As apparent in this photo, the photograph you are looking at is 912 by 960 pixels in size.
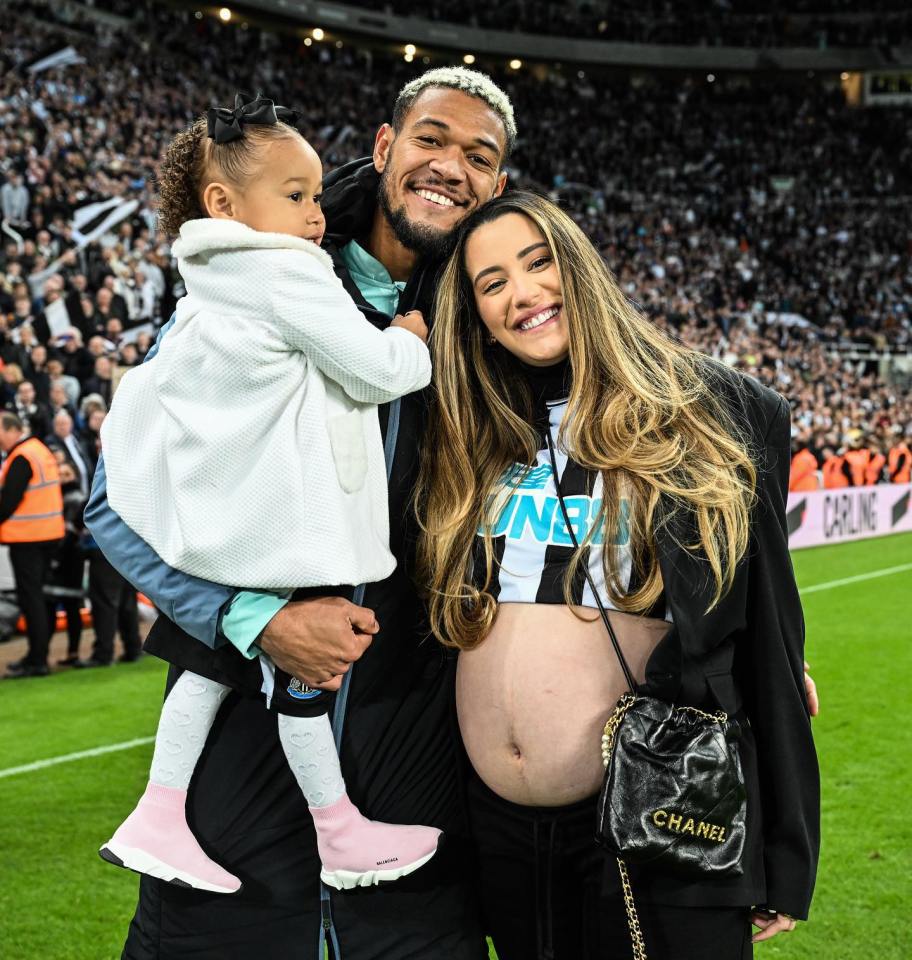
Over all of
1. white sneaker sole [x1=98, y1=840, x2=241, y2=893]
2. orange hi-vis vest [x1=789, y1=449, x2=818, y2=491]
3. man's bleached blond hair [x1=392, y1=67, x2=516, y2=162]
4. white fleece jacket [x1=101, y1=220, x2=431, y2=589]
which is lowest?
orange hi-vis vest [x1=789, y1=449, x2=818, y2=491]

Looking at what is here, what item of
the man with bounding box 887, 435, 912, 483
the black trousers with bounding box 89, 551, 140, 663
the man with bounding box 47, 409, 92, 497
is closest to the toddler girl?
the black trousers with bounding box 89, 551, 140, 663

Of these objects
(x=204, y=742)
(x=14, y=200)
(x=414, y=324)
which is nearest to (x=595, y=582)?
(x=414, y=324)

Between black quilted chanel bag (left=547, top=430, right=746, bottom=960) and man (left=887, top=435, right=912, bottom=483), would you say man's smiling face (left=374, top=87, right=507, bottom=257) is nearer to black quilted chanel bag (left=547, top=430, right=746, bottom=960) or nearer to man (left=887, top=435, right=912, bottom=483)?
black quilted chanel bag (left=547, top=430, right=746, bottom=960)

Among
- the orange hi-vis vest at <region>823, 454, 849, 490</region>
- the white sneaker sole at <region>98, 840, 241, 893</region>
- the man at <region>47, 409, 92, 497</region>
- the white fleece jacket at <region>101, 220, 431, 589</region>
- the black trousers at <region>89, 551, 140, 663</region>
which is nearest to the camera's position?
the white fleece jacket at <region>101, 220, 431, 589</region>

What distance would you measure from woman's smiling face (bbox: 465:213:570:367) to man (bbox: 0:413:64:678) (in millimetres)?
6492

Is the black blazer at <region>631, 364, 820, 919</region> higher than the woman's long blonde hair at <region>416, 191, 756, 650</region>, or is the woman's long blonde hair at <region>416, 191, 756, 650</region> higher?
the woman's long blonde hair at <region>416, 191, 756, 650</region>

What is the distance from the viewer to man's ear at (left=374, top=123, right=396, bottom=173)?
9.24ft

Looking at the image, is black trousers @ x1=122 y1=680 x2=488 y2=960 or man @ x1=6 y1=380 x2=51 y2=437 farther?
man @ x1=6 y1=380 x2=51 y2=437

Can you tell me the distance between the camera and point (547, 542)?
A: 2230mm

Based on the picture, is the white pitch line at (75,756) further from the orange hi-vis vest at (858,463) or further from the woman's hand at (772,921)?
the orange hi-vis vest at (858,463)

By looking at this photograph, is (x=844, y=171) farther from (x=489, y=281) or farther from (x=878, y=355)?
(x=489, y=281)

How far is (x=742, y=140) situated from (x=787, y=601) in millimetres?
38201

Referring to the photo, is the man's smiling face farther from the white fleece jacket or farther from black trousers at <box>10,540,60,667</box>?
black trousers at <box>10,540,60,667</box>

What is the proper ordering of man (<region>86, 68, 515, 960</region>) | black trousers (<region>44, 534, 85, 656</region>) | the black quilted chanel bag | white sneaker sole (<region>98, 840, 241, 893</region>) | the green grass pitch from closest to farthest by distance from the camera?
the black quilted chanel bag < white sneaker sole (<region>98, 840, 241, 893</region>) < man (<region>86, 68, 515, 960</region>) < the green grass pitch < black trousers (<region>44, 534, 85, 656</region>)
